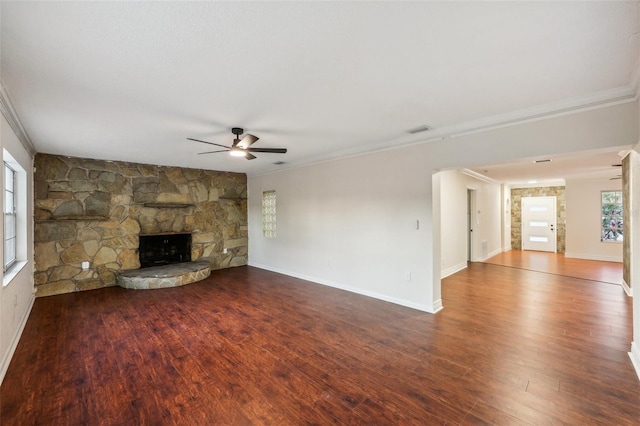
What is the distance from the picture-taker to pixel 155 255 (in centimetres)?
→ 606

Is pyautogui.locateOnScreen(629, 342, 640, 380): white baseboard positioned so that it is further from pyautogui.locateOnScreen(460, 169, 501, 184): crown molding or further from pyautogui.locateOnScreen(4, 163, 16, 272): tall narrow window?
pyautogui.locateOnScreen(4, 163, 16, 272): tall narrow window

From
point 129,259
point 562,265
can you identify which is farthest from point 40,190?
point 562,265

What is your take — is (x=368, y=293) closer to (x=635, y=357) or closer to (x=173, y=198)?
(x=635, y=357)

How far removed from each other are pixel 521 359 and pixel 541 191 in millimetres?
9290

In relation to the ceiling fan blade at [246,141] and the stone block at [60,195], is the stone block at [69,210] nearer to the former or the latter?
the stone block at [60,195]

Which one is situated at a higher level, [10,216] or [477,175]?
[477,175]

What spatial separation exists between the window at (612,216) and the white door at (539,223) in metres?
1.71

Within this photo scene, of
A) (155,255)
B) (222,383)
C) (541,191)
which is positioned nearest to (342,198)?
(222,383)

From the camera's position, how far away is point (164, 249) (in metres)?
6.20

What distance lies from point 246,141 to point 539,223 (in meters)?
10.6

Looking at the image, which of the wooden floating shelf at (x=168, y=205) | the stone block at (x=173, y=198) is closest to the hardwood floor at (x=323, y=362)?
the wooden floating shelf at (x=168, y=205)

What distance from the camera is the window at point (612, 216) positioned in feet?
24.2

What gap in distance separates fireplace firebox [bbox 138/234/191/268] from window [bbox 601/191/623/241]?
1084 centimetres

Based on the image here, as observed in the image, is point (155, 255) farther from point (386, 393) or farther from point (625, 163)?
point (625, 163)
